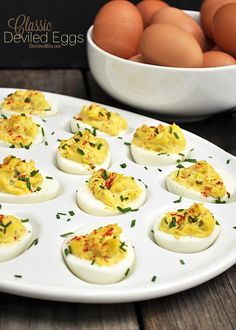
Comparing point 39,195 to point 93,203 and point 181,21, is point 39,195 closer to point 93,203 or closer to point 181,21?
point 93,203

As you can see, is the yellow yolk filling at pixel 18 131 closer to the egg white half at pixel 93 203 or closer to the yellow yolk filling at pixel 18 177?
the yellow yolk filling at pixel 18 177

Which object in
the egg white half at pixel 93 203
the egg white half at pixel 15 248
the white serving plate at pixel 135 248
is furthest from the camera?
the egg white half at pixel 93 203

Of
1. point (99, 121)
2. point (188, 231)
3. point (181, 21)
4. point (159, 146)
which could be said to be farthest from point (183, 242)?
point (181, 21)

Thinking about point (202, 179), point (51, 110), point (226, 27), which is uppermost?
point (226, 27)

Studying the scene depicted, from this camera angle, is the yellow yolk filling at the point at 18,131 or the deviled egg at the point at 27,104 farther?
the deviled egg at the point at 27,104

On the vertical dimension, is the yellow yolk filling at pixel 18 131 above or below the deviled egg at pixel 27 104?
above

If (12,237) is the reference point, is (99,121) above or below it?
below

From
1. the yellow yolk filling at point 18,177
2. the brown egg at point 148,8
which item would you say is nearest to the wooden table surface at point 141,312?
the yellow yolk filling at point 18,177
